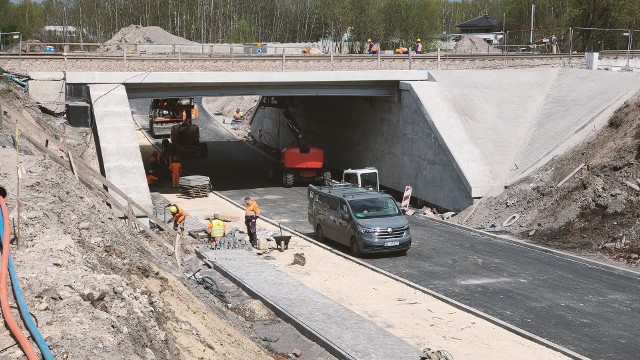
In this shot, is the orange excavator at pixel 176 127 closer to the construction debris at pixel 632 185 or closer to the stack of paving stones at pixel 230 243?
the stack of paving stones at pixel 230 243

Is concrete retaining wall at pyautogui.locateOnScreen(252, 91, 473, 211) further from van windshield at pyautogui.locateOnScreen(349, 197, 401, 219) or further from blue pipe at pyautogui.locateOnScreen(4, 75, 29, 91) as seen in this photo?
blue pipe at pyautogui.locateOnScreen(4, 75, 29, 91)

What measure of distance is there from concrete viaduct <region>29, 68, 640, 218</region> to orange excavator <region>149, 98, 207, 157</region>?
11670 millimetres

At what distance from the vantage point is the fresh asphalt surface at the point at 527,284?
62.9 ft

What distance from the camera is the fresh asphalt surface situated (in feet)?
62.9

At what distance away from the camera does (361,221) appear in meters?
26.7

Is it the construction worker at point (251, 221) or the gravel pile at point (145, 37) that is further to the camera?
the gravel pile at point (145, 37)

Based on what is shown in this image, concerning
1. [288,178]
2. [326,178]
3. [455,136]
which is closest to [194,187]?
[288,178]

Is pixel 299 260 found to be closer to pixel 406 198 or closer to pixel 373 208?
pixel 373 208

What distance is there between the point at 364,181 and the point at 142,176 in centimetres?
969

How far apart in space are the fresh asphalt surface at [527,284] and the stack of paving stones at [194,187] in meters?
4.22

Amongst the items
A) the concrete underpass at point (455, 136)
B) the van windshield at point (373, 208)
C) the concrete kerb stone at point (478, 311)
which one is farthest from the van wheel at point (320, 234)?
the concrete underpass at point (455, 136)

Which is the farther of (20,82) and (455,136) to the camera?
(455,136)

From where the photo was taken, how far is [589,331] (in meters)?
19.2

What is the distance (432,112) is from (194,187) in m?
10.9
